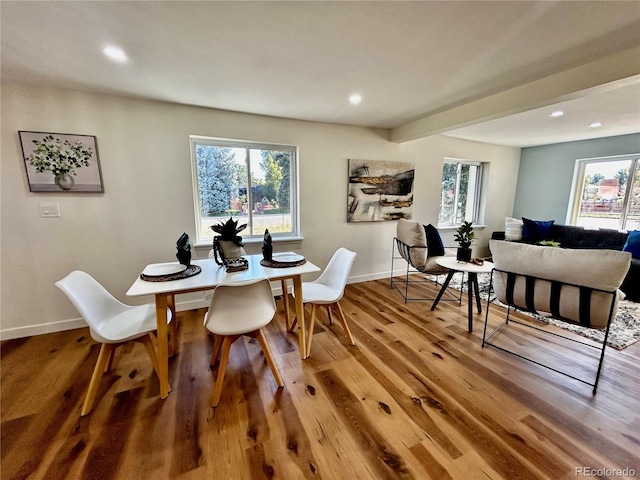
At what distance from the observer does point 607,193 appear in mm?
4246

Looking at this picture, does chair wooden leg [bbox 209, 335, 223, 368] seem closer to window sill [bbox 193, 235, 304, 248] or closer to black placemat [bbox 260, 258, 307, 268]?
black placemat [bbox 260, 258, 307, 268]

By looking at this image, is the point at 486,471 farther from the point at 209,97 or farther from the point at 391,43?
the point at 209,97

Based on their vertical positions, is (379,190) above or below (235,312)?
above

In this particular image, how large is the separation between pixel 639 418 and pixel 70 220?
4591 mm

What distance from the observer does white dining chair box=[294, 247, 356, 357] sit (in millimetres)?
2113

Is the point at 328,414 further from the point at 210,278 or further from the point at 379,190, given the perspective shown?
the point at 379,190

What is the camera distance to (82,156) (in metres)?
2.38

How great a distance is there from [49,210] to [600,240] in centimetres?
710

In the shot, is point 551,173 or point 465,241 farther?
point 551,173

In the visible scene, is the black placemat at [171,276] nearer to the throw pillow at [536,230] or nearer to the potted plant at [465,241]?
the potted plant at [465,241]

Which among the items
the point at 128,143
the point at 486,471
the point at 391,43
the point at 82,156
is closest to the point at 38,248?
the point at 82,156

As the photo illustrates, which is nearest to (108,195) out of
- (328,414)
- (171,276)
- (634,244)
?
(171,276)

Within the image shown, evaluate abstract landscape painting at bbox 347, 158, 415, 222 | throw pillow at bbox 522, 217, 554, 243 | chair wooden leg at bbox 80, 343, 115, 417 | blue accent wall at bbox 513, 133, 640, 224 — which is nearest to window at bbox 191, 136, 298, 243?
abstract landscape painting at bbox 347, 158, 415, 222

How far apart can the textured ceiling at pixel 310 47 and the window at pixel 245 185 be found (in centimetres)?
58
